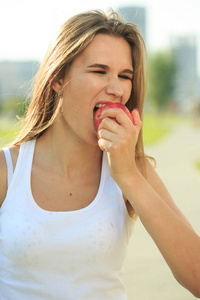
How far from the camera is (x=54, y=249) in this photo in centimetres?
227

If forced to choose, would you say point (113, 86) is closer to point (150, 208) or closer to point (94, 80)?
point (94, 80)

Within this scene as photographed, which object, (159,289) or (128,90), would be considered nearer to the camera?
(128,90)

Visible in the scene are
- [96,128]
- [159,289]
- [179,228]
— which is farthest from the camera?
[159,289]

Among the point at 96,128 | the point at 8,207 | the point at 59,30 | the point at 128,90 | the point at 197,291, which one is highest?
the point at 59,30

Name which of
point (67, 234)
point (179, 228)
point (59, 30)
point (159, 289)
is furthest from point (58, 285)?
point (159, 289)

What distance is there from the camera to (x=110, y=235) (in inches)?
91.8

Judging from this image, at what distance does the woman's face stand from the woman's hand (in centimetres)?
24

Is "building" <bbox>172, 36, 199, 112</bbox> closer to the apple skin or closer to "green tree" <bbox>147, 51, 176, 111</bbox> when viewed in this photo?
"green tree" <bbox>147, 51, 176, 111</bbox>

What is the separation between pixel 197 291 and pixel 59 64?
1.42 meters

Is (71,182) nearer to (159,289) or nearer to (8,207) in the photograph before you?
(8,207)

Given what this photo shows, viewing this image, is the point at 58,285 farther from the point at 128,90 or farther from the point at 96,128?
the point at 128,90

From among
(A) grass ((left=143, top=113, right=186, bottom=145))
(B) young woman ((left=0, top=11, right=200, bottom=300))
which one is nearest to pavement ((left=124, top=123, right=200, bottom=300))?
(B) young woman ((left=0, top=11, right=200, bottom=300))

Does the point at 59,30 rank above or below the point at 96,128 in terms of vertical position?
above

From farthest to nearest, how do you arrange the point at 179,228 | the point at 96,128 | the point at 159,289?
1. the point at 159,289
2. the point at 96,128
3. the point at 179,228
